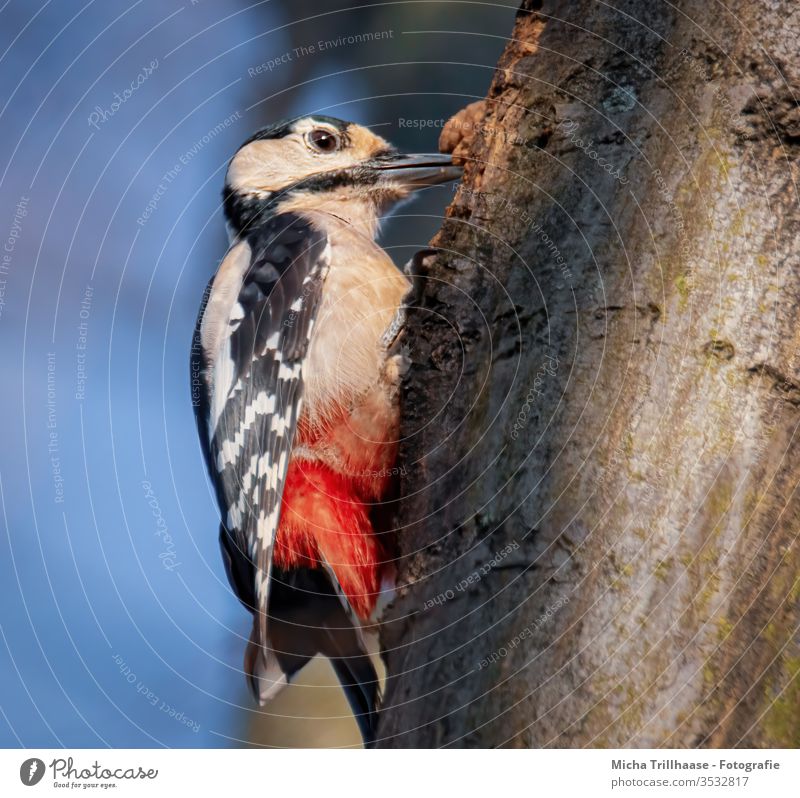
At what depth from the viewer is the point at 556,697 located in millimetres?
828

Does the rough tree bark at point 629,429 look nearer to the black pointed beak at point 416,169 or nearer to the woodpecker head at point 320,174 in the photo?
the black pointed beak at point 416,169

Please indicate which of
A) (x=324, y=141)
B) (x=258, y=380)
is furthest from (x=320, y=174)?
(x=258, y=380)

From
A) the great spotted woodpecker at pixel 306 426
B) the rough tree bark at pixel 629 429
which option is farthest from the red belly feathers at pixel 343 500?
the rough tree bark at pixel 629 429

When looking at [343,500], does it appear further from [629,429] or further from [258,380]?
[629,429]

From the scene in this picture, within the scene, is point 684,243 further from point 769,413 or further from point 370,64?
point 370,64

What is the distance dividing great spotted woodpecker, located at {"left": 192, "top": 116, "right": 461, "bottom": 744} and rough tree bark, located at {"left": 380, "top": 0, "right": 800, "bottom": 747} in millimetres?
431

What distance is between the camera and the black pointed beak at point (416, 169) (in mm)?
1703

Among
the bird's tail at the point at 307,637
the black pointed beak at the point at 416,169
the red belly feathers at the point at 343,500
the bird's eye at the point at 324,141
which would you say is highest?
the bird's eye at the point at 324,141

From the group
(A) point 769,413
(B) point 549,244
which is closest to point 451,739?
(A) point 769,413

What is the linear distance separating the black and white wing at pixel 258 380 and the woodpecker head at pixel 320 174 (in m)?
0.15

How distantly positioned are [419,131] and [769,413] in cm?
131

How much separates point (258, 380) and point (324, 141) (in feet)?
2.33

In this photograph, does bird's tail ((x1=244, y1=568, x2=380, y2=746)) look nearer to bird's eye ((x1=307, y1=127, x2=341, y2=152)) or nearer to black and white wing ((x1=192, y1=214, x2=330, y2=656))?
black and white wing ((x1=192, y1=214, x2=330, y2=656))

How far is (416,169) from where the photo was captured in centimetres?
183
